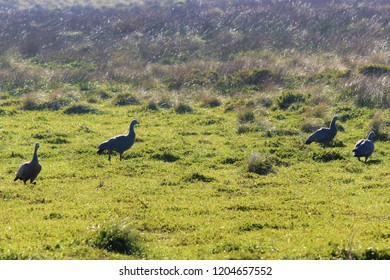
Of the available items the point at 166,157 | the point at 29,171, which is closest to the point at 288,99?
the point at 166,157

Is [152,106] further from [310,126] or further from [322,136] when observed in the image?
[322,136]

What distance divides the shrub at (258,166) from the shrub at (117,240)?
6.38 metres

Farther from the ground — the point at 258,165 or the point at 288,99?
the point at 258,165

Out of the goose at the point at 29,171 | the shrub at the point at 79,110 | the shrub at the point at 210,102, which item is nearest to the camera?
the goose at the point at 29,171

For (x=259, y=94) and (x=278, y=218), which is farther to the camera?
(x=259, y=94)

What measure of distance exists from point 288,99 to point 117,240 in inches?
585

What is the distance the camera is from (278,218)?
12.1 metres

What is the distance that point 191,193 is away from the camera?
46.1ft

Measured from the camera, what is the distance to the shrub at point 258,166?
15.9 meters

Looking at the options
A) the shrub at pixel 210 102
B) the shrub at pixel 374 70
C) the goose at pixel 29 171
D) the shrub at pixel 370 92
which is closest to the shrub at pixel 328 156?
the shrub at pixel 370 92

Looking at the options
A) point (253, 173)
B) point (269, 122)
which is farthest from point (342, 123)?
point (253, 173)

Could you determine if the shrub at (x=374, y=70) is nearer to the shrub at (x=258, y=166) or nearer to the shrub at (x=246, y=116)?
the shrub at (x=246, y=116)
